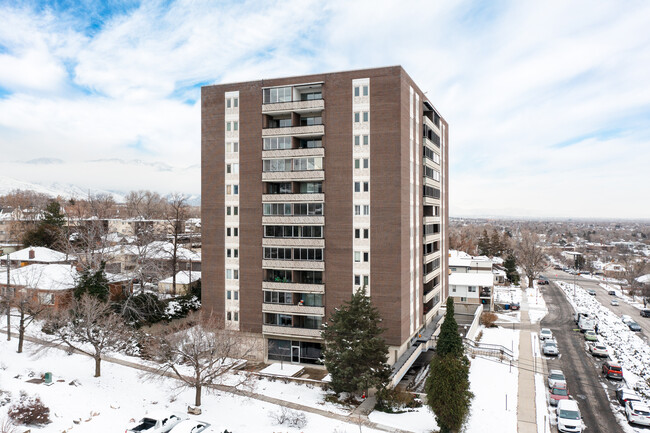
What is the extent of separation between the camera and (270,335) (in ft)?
144

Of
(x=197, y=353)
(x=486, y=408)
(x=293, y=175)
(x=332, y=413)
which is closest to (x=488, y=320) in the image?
(x=486, y=408)

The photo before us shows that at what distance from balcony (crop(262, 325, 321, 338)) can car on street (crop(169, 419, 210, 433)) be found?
17.2 m

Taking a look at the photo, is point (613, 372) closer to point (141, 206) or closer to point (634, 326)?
point (634, 326)

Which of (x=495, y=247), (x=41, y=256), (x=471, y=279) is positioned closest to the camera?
(x=41, y=256)

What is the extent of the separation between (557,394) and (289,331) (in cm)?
2482

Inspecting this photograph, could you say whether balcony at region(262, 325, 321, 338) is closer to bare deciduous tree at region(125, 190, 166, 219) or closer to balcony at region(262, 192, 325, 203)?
balcony at region(262, 192, 325, 203)

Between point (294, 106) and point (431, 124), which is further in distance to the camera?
point (431, 124)

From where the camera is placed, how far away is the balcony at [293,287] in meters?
42.4

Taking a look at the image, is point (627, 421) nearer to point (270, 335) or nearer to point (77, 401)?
point (270, 335)

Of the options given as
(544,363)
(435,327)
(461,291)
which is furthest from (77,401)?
(461,291)

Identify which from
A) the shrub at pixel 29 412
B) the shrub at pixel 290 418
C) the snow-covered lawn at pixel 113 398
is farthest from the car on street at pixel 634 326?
the shrub at pixel 29 412

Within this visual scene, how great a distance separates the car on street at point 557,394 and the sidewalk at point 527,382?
1412 millimetres

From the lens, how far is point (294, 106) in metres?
42.8

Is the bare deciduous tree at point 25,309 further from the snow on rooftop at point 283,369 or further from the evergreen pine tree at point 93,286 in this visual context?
the snow on rooftop at point 283,369
